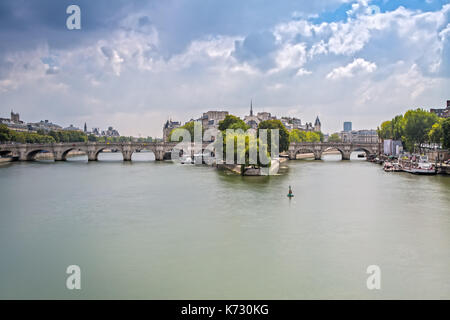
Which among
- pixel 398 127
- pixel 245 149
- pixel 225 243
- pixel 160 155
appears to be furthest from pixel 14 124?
pixel 225 243

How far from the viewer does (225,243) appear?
16859mm

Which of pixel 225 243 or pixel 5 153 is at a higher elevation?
pixel 5 153

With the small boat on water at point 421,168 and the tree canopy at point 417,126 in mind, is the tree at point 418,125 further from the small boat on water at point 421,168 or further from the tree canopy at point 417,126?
the small boat on water at point 421,168

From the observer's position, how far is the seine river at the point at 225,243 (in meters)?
12.5

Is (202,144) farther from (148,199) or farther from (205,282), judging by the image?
(205,282)

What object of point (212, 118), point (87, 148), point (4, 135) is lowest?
point (87, 148)

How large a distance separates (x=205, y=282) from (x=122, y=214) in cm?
1130

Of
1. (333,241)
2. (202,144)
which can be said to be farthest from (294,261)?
(202,144)

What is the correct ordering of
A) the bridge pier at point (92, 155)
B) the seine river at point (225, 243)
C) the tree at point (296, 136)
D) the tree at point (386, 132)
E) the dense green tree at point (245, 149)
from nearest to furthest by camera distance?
1. the seine river at point (225, 243)
2. the dense green tree at point (245, 149)
3. the bridge pier at point (92, 155)
4. the tree at point (386, 132)
5. the tree at point (296, 136)

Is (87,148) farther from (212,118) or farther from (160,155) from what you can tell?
(212,118)

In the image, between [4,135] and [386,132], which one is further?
[386,132]

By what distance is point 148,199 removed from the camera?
91.1 feet
